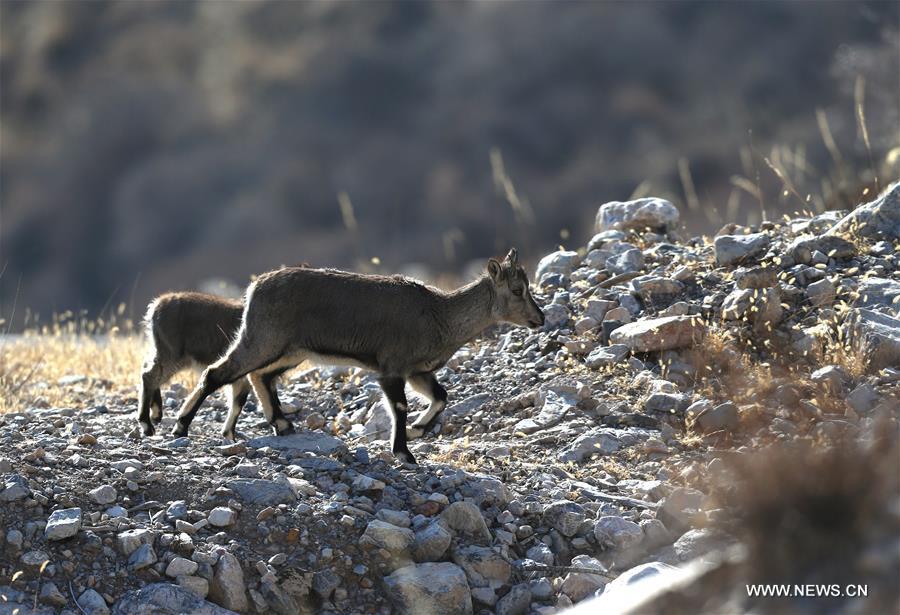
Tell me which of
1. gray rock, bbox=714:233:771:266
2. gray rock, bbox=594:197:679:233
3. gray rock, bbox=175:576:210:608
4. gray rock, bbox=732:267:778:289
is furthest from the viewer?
gray rock, bbox=594:197:679:233

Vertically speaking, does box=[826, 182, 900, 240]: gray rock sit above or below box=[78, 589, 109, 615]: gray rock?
below

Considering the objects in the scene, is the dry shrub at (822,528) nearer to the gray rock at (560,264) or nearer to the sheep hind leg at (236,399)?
the sheep hind leg at (236,399)

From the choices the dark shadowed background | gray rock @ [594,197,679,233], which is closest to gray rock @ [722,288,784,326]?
gray rock @ [594,197,679,233]

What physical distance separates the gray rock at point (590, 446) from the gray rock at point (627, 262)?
2603 mm

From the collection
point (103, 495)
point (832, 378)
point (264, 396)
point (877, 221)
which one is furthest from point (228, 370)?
point (877, 221)

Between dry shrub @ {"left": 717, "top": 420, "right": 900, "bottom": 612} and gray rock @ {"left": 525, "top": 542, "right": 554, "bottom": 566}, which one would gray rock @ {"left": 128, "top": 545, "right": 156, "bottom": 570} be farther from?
dry shrub @ {"left": 717, "top": 420, "right": 900, "bottom": 612}

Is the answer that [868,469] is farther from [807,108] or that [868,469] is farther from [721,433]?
[807,108]

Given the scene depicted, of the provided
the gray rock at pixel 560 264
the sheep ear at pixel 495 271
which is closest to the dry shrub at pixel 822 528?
the sheep ear at pixel 495 271

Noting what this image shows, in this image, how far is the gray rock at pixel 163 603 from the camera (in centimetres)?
682

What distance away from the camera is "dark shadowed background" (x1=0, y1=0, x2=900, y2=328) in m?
36.2

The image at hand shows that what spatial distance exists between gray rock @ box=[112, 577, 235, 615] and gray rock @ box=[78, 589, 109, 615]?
0.21 feet

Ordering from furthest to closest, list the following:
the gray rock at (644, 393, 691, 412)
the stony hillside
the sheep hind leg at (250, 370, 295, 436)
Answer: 1. the sheep hind leg at (250, 370, 295, 436)
2. the gray rock at (644, 393, 691, 412)
3. the stony hillside

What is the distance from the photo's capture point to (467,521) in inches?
304

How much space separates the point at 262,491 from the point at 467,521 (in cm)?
125
